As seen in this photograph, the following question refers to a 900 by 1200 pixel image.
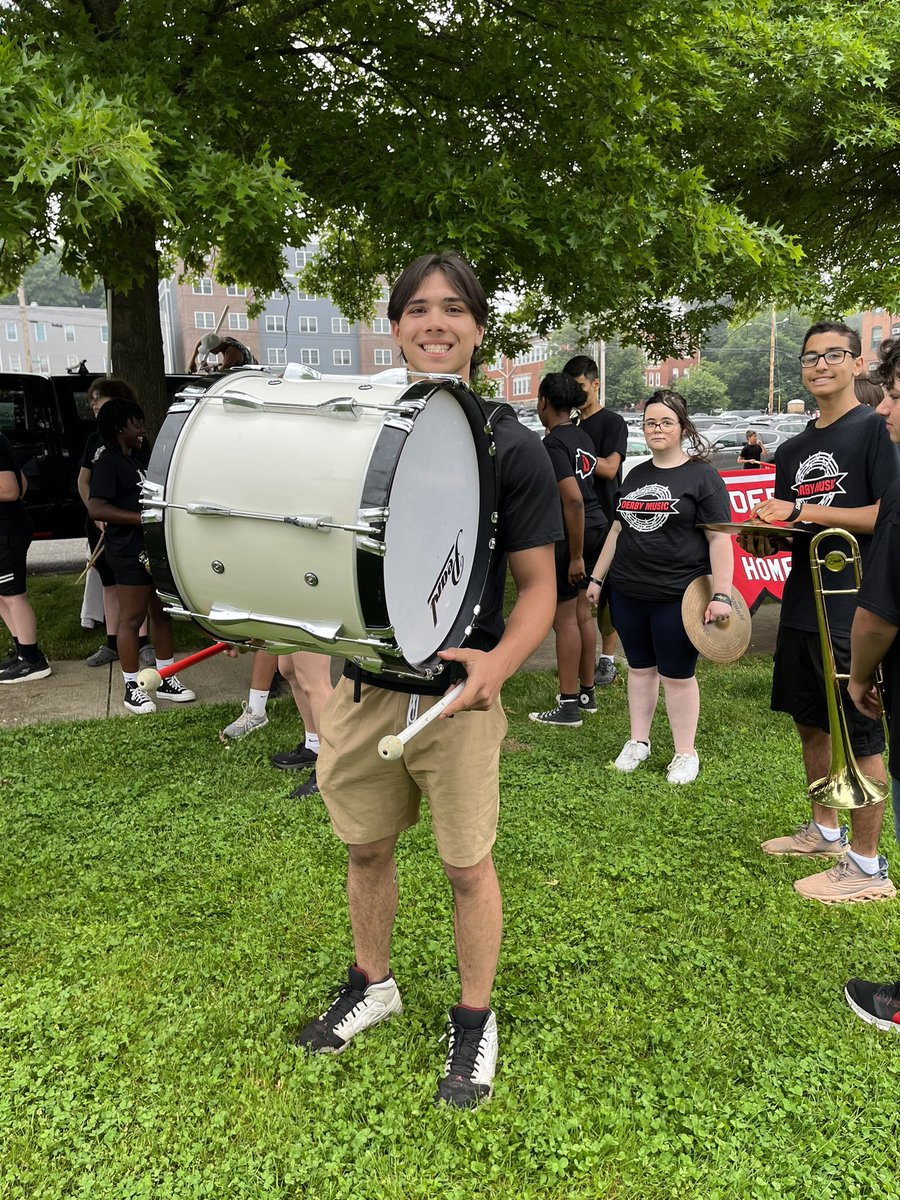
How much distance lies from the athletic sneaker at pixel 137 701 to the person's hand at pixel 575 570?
279 centimetres

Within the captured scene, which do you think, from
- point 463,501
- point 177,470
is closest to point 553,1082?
point 463,501

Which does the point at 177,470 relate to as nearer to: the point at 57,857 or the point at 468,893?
the point at 468,893

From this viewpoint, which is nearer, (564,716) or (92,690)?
(564,716)

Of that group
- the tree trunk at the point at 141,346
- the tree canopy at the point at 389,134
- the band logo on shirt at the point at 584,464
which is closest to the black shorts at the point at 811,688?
the band logo on shirt at the point at 584,464

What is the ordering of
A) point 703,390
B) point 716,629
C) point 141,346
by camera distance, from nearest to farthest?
point 716,629
point 141,346
point 703,390

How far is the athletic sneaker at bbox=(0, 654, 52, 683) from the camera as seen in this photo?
20.0 ft

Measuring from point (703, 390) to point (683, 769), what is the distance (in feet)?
218

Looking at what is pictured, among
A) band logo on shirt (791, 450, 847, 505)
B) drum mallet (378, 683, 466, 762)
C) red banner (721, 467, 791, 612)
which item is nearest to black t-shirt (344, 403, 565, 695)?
drum mallet (378, 683, 466, 762)

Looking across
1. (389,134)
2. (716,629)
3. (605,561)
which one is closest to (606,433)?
(605,561)

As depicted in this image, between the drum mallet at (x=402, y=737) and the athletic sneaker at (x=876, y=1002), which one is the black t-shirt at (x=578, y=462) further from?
the drum mallet at (x=402, y=737)

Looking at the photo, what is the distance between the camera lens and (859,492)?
3.22 metres

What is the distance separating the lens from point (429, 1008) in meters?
2.69

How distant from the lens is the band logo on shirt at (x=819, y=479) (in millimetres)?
3270

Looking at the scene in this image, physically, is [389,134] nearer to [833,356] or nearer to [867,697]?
[833,356]
